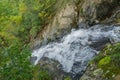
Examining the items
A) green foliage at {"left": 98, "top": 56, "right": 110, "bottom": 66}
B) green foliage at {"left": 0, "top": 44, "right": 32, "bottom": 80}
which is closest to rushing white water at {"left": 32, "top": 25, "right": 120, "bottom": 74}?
green foliage at {"left": 0, "top": 44, "right": 32, "bottom": 80}

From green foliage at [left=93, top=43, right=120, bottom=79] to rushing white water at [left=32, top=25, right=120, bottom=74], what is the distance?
10.3 ft

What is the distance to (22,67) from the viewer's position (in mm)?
11375

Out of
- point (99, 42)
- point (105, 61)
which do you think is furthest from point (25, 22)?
point (105, 61)

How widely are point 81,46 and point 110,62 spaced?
4645 millimetres

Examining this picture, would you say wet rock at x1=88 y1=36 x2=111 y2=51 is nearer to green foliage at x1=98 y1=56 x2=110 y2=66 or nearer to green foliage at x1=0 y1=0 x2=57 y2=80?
green foliage at x1=0 y1=0 x2=57 y2=80

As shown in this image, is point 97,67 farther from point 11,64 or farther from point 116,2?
point 116,2

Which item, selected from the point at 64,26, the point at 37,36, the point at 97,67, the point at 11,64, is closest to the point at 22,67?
the point at 11,64

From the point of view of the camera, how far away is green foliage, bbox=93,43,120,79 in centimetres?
875

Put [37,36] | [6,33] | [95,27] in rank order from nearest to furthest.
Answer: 1. [95,27]
2. [37,36]
3. [6,33]

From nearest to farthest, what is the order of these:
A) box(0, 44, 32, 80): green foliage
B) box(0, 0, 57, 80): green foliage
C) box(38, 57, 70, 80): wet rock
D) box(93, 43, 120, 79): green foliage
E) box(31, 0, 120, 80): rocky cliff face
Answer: box(93, 43, 120, 79): green foliage, box(0, 44, 32, 80): green foliage, box(38, 57, 70, 80): wet rock, box(31, 0, 120, 80): rocky cliff face, box(0, 0, 57, 80): green foliage

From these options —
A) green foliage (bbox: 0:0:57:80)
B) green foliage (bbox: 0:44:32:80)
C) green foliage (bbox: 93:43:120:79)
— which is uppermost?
green foliage (bbox: 93:43:120:79)

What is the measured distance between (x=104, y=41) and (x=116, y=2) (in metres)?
3.13

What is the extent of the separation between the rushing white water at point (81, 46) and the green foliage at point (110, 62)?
3.14m

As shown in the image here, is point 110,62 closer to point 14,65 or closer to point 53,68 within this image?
point 14,65
